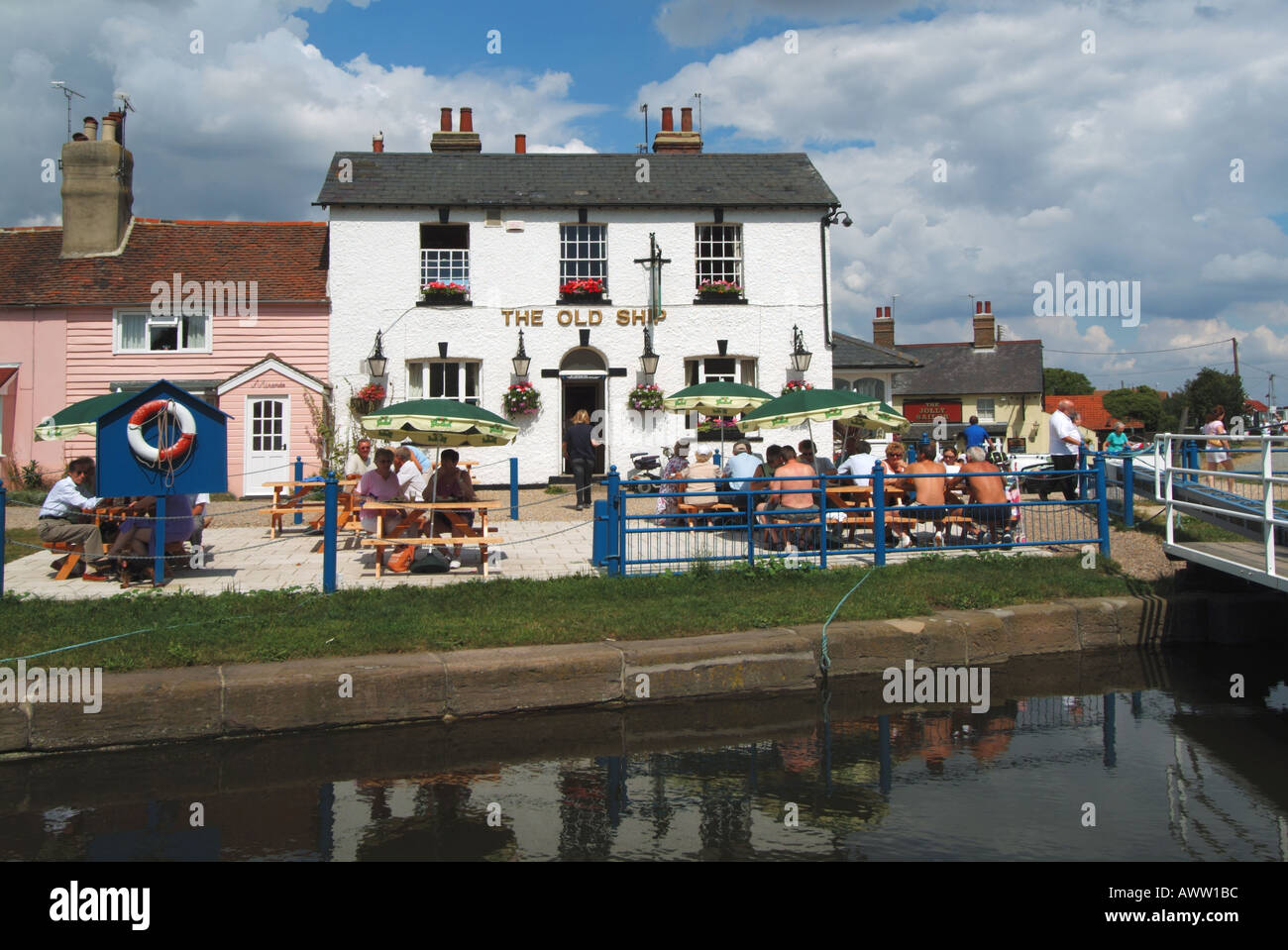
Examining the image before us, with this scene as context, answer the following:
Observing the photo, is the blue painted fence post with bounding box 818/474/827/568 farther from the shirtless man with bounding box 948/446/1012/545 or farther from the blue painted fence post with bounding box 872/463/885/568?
the shirtless man with bounding box 948/446/1012/545

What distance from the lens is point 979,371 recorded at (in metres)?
51.9

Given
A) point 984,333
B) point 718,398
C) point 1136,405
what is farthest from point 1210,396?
point 718,398

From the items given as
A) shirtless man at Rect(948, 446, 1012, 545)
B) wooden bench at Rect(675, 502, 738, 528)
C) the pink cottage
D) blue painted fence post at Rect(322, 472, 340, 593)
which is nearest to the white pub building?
the pink cottage

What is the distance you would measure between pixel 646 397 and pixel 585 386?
1617 millimetres

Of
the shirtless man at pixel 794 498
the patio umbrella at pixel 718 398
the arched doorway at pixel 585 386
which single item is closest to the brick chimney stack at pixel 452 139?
the arched doorway at pixel 585 386

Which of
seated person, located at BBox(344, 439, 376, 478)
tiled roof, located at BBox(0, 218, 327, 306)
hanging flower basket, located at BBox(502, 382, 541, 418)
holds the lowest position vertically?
seated person, located at BBox(344, 439, 376, 478)

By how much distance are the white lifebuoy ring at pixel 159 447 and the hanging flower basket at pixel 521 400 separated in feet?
34.8

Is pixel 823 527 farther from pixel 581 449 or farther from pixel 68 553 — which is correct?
pixel 68 553

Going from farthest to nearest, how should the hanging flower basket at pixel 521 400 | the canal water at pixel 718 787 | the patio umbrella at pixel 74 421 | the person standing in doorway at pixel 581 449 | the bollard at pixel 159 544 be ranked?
1. the hanging flower basket at pixel 521 400
2. the person standing in doorway at pixel 581 449
3. the patio umbrella at pixel 74 421
4. the bollard at pixel 159 544
5. the canal water at pixel 718 787

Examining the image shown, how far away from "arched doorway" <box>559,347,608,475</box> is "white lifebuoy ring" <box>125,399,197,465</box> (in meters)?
11.3

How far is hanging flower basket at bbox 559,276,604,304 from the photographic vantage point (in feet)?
70.2

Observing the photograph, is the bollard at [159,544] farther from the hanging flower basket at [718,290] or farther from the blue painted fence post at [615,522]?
the hanging flower basket at [718,290]

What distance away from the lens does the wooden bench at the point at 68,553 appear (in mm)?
10562
